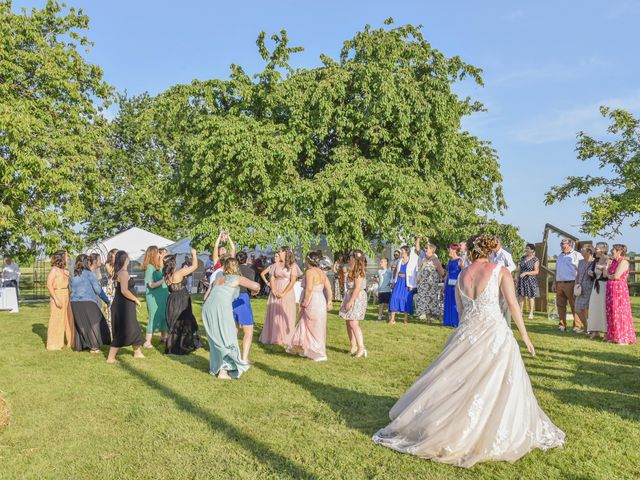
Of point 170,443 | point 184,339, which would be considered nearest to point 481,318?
point 170,443

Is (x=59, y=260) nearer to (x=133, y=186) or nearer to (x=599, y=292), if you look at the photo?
(x=599, y=292)

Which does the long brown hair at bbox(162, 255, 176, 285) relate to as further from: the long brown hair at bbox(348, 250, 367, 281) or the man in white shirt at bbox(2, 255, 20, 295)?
the man in white shirt at bbox(2, 255, 20, 295)

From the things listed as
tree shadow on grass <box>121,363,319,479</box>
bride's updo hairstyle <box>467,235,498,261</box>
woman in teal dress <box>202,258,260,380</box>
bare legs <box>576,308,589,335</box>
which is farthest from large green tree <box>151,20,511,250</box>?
bride's updo hairstyle <box>467,235,498,261</box>

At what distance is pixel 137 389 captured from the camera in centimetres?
786

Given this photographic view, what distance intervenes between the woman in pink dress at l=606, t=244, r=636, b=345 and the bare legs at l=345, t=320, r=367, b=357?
5032mm

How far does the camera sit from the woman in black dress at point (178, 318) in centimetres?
1077

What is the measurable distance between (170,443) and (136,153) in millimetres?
39785

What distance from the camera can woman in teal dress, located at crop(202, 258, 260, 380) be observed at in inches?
336

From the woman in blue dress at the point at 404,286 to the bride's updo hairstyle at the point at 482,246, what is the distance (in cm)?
966

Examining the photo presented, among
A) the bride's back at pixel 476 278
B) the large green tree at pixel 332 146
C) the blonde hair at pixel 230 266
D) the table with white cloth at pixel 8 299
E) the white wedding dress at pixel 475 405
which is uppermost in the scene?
the large green tree at pixel 332 146

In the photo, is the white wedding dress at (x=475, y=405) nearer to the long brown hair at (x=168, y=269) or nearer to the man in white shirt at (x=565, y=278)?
the long brown hair at (x=168, y=269)

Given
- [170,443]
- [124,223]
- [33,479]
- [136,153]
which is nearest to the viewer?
[33,479]

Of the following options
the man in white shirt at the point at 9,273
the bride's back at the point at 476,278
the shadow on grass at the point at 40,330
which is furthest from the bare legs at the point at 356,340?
the man in white shirt at the point at 9,273

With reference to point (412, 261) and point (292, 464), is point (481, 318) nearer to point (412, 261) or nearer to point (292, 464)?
point (292, 464)
